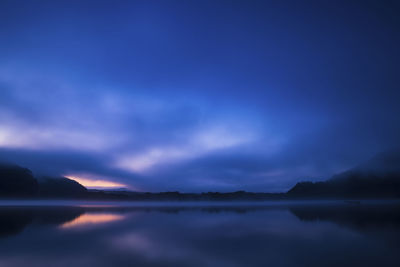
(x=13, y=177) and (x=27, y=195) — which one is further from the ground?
(x=13, y=177)

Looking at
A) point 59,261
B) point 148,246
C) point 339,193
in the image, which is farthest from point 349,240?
point 339,193

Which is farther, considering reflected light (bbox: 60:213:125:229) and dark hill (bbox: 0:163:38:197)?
dark hill (bbox: 0:163:38:197)

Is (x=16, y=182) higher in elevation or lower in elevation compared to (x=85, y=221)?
higher

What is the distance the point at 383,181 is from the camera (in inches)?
7653

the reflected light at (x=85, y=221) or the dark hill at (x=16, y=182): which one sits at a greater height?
the dark hill at (x=16, y=182)

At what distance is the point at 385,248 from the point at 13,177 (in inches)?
6301

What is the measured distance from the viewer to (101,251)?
1116cm

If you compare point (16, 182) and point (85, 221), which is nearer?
point (85, 221)

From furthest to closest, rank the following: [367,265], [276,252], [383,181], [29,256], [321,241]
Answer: [383,181] → [321,241] → [276,252] → [29,256] → [367,265]

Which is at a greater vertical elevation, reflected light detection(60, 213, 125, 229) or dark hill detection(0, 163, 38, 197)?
dark hill detection(0, 163, 38, 197)

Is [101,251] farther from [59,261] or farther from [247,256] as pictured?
[247,256]

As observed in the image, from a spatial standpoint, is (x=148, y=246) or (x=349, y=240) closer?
(x=148, y=246)

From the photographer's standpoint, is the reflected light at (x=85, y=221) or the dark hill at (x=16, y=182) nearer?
the reflected light at (x=85, y=221)

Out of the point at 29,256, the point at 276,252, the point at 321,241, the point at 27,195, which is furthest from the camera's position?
the point at 27,195
